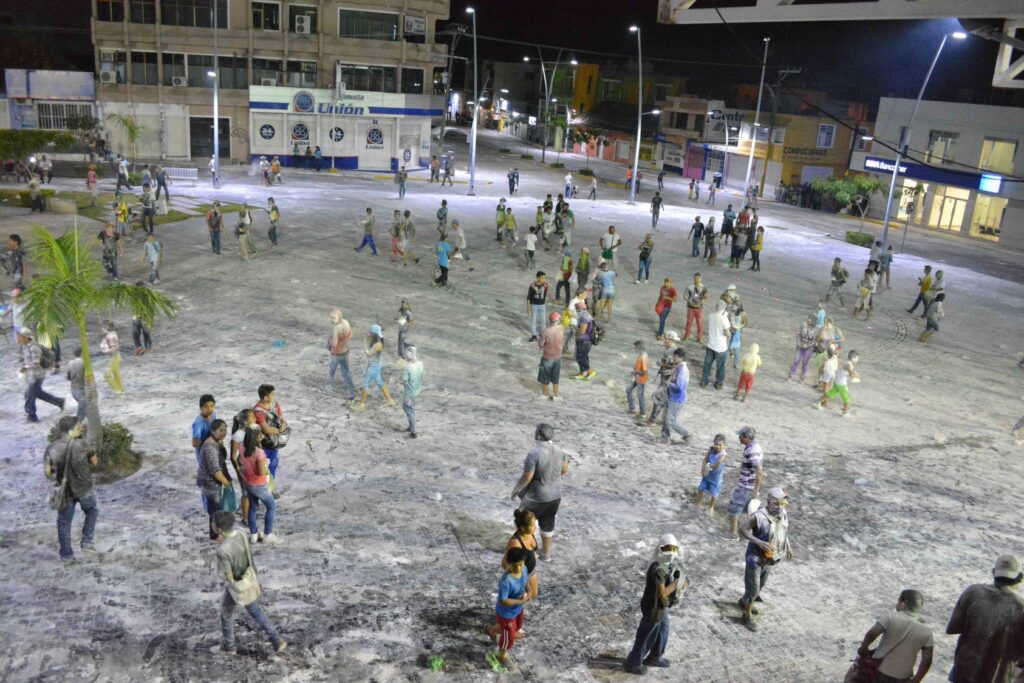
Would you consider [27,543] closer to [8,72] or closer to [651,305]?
[651,305]

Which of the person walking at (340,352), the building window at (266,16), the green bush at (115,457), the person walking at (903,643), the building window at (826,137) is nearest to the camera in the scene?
the person walking at (903,643)

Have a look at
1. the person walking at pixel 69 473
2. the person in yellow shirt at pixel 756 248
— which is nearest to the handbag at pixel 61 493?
the person walking at pixel 69 473

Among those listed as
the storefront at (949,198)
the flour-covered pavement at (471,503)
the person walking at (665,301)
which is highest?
the storefront at (949,198)

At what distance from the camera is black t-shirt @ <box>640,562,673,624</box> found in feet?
22.5

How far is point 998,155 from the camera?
Answer: 40.1m

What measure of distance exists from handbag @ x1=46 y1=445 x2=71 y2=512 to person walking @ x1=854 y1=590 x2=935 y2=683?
7275 millimetres

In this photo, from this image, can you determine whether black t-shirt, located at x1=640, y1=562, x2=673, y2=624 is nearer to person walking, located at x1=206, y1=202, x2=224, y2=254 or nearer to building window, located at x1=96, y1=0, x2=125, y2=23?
person walking, located at x1=206, y1=202, x2=224, y2=254

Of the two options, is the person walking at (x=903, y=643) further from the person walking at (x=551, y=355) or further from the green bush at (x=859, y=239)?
the green bush at (x=859, y=239)

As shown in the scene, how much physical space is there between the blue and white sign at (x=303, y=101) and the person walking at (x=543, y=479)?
1639 inches

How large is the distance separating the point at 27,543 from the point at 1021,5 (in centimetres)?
978

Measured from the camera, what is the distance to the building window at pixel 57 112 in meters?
43.3

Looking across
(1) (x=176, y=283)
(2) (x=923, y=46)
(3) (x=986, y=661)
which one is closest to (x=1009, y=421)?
(3) (x=986, y=661)

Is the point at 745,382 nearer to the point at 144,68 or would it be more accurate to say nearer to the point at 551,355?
the point at 551,355

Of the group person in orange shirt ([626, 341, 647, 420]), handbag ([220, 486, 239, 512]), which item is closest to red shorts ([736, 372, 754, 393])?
person in orange shirt ([626, 341, 647, 420])
